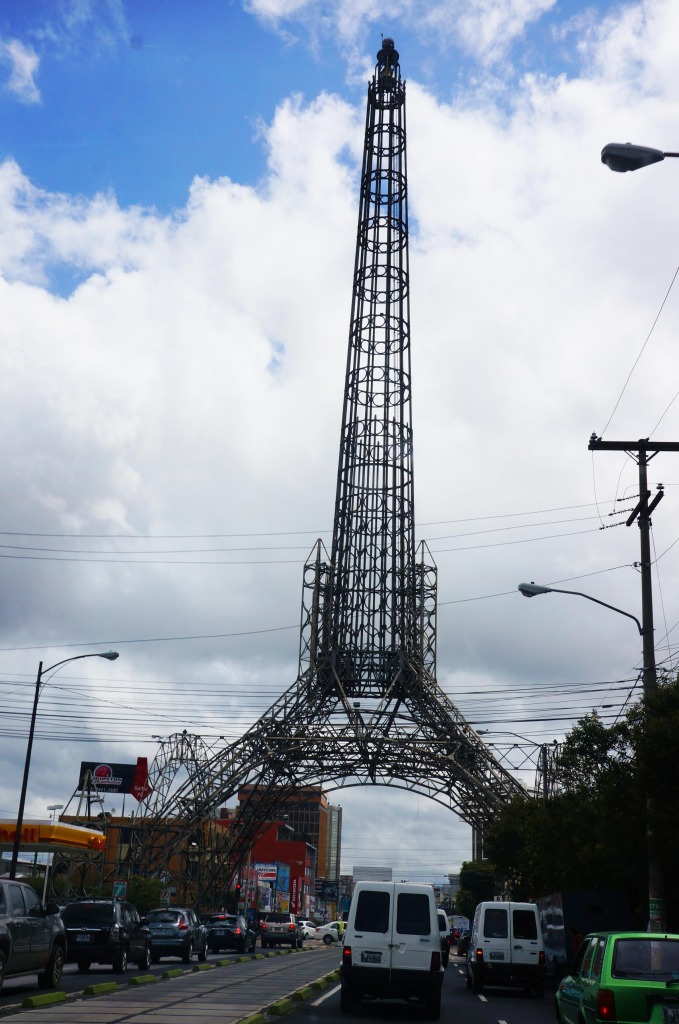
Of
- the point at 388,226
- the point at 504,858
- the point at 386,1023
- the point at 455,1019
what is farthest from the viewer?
the point at 388,226

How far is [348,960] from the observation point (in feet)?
68.1

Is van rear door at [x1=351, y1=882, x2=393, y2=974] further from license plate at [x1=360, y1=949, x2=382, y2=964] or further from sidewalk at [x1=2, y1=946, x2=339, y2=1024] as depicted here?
sidewalk at [x1=2, y1=946, x2=339, y2=1024]

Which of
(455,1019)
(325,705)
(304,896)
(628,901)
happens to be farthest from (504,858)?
(304,896)

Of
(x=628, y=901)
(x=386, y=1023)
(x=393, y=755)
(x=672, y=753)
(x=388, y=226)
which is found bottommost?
(x=386, y=1023)

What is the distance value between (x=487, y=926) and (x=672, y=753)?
27.0 ft

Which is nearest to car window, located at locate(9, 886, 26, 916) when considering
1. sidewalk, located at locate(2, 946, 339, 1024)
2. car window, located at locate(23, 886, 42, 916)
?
car window, located at locate(23, 886, 42, 916)

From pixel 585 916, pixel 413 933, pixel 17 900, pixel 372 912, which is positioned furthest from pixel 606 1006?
pixel 585 916

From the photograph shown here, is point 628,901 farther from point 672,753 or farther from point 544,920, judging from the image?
point 672,753

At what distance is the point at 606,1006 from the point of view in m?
12.2

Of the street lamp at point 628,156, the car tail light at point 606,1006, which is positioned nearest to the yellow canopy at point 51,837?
the car tail light at point 606,1006

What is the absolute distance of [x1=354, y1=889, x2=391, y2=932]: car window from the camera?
21094 millimetres

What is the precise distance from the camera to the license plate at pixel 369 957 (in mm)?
20734

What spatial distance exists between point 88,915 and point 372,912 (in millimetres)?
9446

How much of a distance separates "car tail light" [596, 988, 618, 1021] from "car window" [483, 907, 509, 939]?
1808 centimetres
